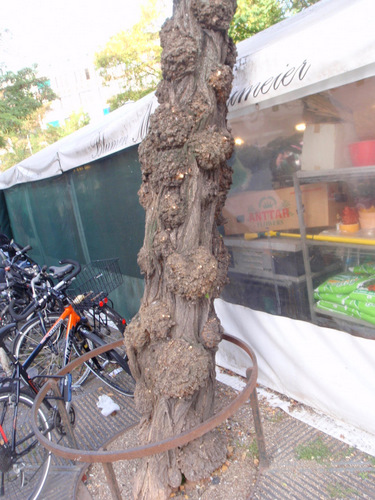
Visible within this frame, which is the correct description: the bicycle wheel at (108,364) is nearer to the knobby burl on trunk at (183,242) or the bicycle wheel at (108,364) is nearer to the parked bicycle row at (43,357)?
the parked bicycle row at (43,357)

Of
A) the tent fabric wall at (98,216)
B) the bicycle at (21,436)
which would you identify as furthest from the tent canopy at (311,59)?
the bicycle at (21,436)

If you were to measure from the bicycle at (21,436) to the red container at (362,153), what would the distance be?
2634 millimetres

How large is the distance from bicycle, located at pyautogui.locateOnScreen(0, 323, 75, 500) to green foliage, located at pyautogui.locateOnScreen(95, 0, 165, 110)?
17.1 meters

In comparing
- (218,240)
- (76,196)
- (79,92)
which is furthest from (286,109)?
(79,92)

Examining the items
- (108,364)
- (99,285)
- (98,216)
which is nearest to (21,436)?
(108,364)

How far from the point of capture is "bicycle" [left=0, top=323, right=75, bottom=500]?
2686 mm

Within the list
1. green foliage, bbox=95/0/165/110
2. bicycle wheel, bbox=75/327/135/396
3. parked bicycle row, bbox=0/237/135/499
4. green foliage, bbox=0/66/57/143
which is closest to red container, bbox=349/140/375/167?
parked bicycle row, bbox=0/237/135/499

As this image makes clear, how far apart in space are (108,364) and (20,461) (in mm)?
1415

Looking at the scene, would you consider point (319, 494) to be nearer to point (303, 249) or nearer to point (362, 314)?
point (362, 314)

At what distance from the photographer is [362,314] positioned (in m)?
2.61

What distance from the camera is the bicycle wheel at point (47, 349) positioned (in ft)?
12.4

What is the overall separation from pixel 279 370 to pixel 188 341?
3.96 ft

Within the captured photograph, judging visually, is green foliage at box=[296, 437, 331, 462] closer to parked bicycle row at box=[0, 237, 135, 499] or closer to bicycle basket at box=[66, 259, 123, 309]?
parked bicycle row at box=[0, 237, 135, 499]

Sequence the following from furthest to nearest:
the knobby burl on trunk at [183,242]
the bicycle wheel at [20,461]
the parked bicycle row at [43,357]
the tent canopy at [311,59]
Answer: the parked bicycle row at [43,357] → the bicycle wheel at [20,461] → the knobby burl on trunk at [183,242] → the tent canopy at [311,59]
